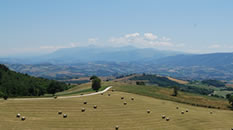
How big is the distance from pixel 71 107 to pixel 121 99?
25.6 meters

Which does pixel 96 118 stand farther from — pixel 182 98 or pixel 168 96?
pixel 182 98

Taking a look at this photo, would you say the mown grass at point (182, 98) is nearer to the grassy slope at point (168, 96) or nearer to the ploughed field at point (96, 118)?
the grassy slope at point (168, 96)

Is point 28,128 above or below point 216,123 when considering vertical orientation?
above

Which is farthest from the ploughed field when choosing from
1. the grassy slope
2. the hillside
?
the grassy slope

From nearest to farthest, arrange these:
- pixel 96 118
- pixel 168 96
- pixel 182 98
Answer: pixel 96 118
pixel 168 96
pixel 182 98

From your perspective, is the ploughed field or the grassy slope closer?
the ploughed field

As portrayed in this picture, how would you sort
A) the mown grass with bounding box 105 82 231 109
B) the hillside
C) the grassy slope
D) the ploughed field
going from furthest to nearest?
the grassy slope
the mown grass with bounding box 105 82 231 109
the hillside
the ploughed field

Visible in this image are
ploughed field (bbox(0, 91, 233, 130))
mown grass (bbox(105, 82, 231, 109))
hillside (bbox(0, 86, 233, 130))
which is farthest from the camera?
mown grass (bbox(105, 82, 231, 109))

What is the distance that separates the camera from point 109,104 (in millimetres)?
76438

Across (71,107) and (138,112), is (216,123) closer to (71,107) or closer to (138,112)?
(138,112)

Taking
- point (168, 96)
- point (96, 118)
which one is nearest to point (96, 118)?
point (96, 118)

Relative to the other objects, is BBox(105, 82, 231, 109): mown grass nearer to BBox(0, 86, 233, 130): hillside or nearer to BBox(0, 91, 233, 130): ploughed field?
BBox(0, 91, 233, 130): ploughed field

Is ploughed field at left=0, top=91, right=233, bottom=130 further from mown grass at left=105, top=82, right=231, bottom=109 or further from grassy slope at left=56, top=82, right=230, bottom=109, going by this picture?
grassy slope at left=56, top=82, right=230, bottom=109

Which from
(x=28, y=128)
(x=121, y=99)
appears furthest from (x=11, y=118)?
(x=121, y=99)
